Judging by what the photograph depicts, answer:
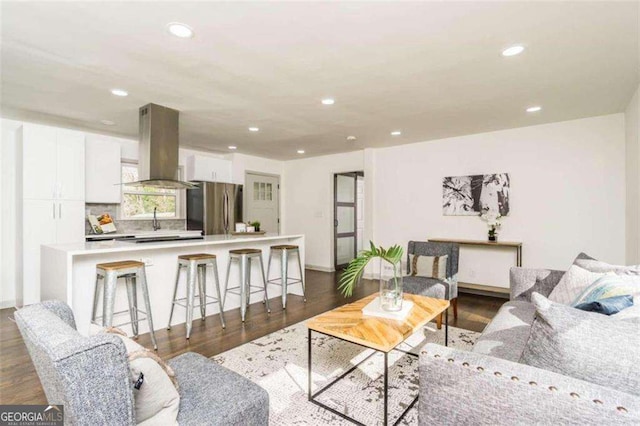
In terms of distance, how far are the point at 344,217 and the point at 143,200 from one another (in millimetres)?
3989

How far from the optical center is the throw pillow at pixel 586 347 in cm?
98

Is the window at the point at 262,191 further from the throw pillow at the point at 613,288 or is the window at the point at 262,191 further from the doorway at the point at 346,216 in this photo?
the throw pillow at the point at 613,288

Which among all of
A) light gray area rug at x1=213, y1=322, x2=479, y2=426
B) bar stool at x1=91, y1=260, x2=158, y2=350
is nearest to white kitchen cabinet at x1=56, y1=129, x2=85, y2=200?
bar stool at x1=91, y1=260, x2=158, y2=350

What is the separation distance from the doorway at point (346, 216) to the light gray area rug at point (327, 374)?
3724 mm

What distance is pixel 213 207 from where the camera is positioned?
18.6 ft

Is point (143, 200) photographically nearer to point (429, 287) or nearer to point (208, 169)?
point (208, 169)

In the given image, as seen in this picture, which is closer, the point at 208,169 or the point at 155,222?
the point at 155,222

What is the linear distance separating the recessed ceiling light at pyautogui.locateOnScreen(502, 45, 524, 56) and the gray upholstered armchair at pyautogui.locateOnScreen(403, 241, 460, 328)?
2167 mm

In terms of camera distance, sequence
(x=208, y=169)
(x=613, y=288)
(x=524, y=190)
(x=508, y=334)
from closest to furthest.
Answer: (x=613, y=288), (x=508, y=334), (x=524, y=190), (x=208, y=169)

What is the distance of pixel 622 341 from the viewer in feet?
3.27

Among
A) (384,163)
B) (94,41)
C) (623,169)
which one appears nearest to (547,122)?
(623,169)

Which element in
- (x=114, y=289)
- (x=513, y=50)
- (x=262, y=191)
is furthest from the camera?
(x=262, y=191)

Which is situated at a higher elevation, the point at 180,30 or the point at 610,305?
the point at 180,30

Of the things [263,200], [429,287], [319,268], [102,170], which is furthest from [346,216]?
[102,170]
